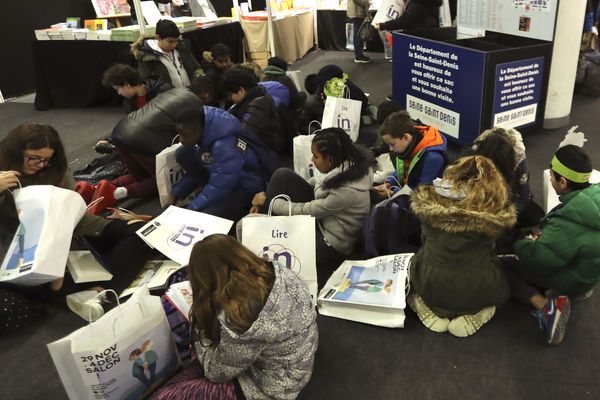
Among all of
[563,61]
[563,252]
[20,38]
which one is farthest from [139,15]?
[563,252]

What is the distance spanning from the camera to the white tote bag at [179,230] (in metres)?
2.35

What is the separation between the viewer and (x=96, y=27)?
18.2 ft

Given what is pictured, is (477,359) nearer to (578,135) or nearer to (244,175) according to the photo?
(578,135)

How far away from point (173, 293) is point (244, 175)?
3.63 ft

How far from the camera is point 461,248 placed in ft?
6.04

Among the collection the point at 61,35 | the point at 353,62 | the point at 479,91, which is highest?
the point at 61,35

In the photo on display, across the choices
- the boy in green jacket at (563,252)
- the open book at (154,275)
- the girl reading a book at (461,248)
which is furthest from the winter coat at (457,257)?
the open book at (154,275)

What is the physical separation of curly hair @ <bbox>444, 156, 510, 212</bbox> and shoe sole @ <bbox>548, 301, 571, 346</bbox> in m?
0.46

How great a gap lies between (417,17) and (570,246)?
11.9 ft

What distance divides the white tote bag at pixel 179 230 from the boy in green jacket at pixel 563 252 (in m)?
1.38

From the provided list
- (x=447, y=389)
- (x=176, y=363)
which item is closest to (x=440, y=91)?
(x=447, y=389)

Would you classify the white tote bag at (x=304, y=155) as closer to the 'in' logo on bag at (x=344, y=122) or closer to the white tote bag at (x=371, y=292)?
the 'in' logo on bag at (x=344, y=122)

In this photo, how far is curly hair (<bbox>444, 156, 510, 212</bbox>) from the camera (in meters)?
1.77

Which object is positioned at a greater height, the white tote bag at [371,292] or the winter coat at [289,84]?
the winter coat at [289,84]
